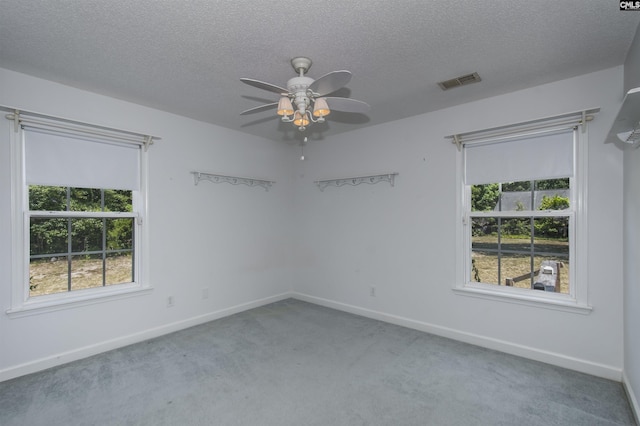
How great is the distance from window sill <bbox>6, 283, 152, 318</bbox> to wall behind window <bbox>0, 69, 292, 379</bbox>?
5 centimetres

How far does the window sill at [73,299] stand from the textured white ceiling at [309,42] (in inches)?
76.7

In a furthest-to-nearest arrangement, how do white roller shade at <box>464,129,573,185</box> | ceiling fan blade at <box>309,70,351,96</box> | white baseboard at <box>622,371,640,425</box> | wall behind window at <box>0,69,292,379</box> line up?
white roller shade at <box>464,129,573,185</box>
wall behind window at <box>0,69,292,379</box>
white baseboard at <box>622,371,640,425</box>
ceiling fan blade at <box>309,70,351,96</box>

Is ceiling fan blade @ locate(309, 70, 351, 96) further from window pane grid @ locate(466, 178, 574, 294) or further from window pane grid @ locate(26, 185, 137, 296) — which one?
window pane grid @ locate(26, 185, 137, 296)

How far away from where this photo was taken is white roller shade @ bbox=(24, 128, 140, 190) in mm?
2732

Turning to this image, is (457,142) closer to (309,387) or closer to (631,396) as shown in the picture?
(631,396)

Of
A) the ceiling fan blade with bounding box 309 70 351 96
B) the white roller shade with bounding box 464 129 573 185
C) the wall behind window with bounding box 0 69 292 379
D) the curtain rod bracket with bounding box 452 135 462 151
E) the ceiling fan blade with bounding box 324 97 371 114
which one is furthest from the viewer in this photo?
the curtain rod bracket with bounding box 452 135 462 151

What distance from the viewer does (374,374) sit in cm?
261

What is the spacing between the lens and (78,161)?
2.95 metres

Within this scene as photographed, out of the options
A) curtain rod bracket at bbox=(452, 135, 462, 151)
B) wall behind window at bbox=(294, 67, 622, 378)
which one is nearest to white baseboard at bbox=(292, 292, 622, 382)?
wall behind window at bbox=(294, 67, 622, 378)

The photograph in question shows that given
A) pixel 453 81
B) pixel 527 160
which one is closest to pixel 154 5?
pixel 453 81

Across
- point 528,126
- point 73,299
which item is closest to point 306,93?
point 528,126

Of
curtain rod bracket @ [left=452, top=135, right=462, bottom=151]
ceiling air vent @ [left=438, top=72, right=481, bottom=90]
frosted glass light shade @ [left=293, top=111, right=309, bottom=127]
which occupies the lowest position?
frosted glass light shade @ [left=293, top=111, right=309, bottom=127]

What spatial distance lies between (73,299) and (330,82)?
9.89 ft

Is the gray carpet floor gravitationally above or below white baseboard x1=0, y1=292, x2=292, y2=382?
below
